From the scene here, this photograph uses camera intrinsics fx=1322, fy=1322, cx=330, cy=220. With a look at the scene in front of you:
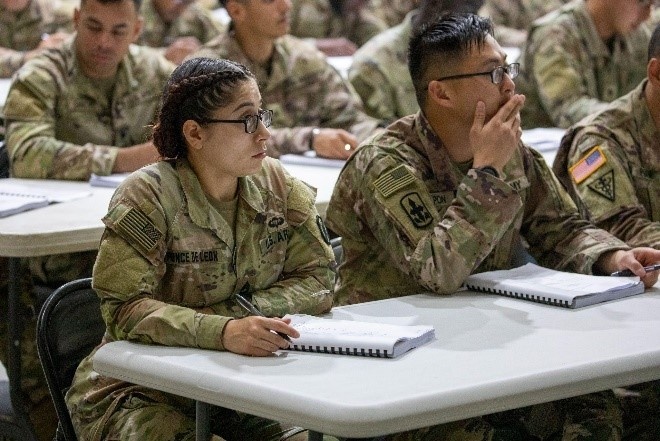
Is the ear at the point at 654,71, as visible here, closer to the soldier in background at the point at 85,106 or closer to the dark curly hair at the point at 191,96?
the dark curly hair at the point at 191,96

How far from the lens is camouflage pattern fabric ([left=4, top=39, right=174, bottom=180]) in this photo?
157 inches

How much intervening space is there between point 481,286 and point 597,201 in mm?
629

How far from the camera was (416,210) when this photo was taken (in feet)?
9.25

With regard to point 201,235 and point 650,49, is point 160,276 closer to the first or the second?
point 201,235

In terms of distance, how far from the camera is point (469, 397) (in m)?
2.03

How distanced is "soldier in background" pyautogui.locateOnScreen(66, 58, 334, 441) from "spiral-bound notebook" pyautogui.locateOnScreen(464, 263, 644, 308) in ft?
1.17

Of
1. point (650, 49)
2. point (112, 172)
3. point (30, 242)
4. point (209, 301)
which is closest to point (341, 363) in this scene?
point (209, 301)

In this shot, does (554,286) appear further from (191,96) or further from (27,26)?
(27,26)

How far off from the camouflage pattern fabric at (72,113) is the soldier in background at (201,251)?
4.80 feet

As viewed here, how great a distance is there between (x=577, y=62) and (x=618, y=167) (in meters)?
1.96

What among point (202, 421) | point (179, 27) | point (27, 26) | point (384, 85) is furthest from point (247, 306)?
point (179, 27)

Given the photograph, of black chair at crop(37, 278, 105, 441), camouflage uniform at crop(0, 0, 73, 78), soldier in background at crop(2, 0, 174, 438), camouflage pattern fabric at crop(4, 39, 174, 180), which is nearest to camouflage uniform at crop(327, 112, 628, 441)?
black chair at crop(37, 278, 105, 441)

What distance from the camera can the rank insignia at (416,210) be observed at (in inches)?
110

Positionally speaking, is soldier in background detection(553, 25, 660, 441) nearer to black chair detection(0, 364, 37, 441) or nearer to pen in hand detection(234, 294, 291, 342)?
pen in hand detection(234, 294, 291, 342)
